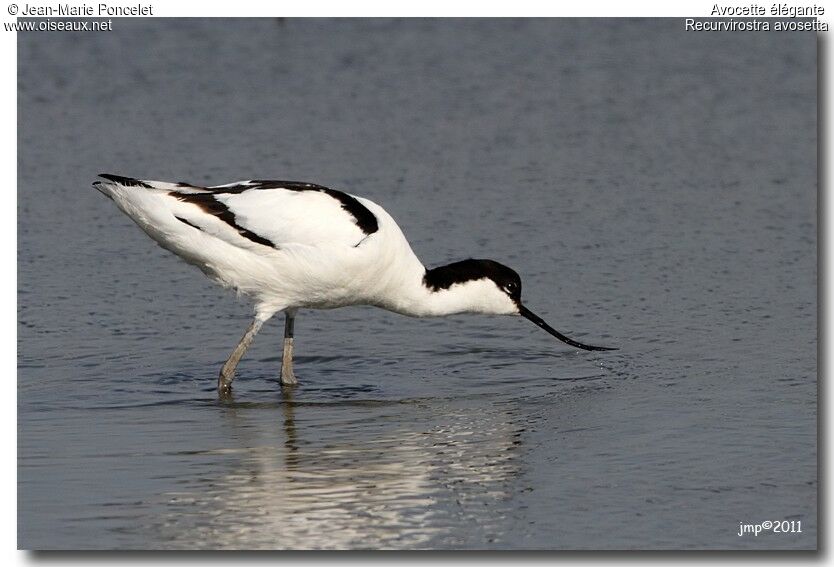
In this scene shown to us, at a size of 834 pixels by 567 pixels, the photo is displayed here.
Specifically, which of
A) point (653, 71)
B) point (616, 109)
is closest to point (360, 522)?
point (616, 109)

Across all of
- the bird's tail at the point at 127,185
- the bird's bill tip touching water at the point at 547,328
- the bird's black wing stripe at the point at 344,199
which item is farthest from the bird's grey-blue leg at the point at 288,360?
the bird's bill tip touching water at the point at 547,328

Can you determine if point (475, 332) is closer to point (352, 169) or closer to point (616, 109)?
point (352, 169)

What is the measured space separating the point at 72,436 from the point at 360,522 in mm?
1844

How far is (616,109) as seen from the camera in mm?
13625

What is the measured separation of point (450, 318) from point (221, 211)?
199 cm

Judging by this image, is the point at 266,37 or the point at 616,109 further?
the point at 266,37

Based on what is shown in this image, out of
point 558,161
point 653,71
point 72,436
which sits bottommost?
point 72,436

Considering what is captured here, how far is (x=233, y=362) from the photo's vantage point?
8305 mm

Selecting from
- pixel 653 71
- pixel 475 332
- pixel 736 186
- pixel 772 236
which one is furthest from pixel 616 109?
pixel 475 332

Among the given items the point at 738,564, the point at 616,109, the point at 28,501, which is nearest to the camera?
the point at 738,564

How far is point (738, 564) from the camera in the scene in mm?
5824

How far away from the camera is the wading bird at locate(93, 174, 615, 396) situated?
→ 8094mm

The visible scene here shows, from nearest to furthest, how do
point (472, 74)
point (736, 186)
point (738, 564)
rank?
1. point (738, 564)
2. point (736, 186)
3. point (472, 74)
